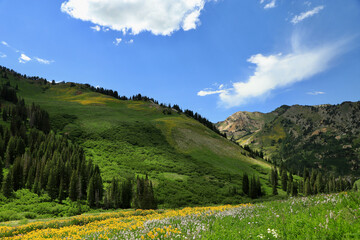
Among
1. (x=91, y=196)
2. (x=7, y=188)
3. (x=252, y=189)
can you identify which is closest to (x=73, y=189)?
(x=91, y=196)

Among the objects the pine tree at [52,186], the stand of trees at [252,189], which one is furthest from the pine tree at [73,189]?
the stand of trees at [252,189]

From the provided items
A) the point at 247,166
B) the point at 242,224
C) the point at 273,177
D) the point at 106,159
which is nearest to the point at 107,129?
the point at 106,159

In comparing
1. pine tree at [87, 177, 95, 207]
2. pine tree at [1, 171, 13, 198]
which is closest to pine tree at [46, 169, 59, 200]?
pine tree at [1, 171, 13, 198]

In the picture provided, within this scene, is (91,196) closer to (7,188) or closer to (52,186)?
(52,186)

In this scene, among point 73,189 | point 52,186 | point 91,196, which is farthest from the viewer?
point 73,189

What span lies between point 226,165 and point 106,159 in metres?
53.4

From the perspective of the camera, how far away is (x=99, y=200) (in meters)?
44.2

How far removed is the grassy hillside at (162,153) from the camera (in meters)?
61.2

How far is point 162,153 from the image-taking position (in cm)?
9044

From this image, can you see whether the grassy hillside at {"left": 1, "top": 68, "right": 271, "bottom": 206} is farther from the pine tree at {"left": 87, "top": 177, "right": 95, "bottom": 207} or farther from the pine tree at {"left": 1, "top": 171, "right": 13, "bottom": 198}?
the pine tree at {"left": 1, "top": 171, "right": 13, "bottom": 198}

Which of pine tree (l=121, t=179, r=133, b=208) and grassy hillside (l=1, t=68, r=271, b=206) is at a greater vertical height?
grassy hillside (l=1, t=68, r=271, b=206)

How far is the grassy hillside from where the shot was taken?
61178 mm

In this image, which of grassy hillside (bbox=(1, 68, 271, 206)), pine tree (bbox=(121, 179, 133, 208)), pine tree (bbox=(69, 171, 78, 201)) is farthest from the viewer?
grassy hillside (bbox=(1, 68, 271, 206))

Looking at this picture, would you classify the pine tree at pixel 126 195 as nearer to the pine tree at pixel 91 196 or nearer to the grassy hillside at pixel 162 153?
the pine tree at pixel 91 196
